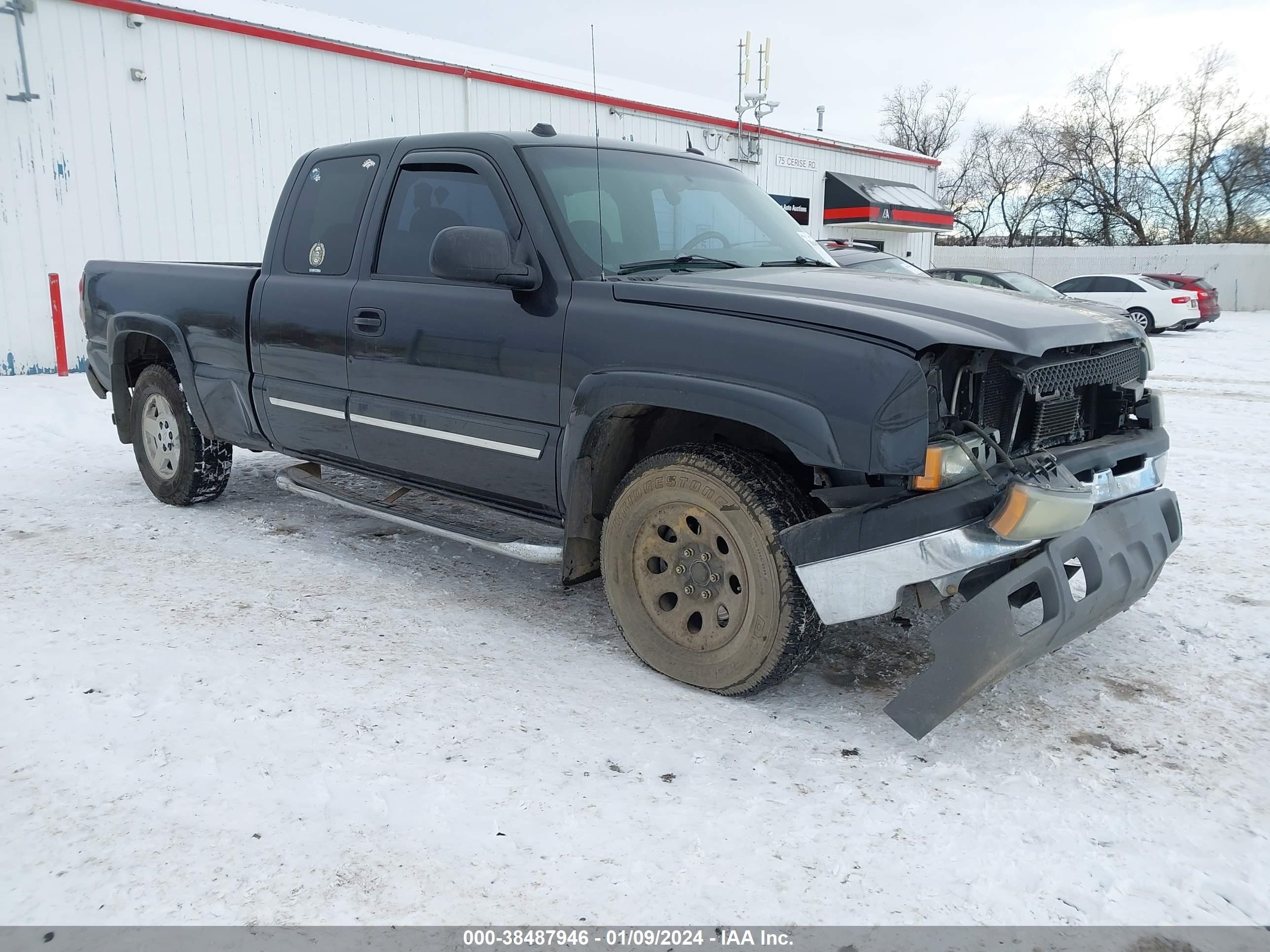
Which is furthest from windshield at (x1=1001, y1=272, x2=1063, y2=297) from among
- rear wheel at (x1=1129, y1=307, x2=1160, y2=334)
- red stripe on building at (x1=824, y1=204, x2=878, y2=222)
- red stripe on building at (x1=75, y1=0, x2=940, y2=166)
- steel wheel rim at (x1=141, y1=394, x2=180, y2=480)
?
steel wheel rim at (x1=141, y1=394, x2=180, y2=480)

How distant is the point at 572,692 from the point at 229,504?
11.4 ft

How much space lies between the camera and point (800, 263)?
4.05 meters

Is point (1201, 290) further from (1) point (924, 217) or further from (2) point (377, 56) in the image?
(2) point (377, 56)

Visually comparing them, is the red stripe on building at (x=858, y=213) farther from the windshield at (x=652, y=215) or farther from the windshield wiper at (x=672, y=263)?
the windshield wiper at (x=672, y=263)

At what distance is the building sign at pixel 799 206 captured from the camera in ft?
78.2

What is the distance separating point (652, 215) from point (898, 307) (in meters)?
1.30

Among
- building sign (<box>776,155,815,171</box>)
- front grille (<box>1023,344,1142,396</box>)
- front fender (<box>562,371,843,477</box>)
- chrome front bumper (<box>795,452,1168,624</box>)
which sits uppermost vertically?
building sign (<box>776,155,815,171</box>)

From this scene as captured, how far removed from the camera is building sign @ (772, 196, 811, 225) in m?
23.8

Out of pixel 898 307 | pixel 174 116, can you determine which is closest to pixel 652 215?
pixel 898 307

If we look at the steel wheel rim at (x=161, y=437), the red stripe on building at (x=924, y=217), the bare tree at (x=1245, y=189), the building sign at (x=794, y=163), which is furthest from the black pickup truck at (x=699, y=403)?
the bare tree at (x=1245, y=189)

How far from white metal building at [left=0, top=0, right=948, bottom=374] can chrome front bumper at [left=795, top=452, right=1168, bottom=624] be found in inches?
330

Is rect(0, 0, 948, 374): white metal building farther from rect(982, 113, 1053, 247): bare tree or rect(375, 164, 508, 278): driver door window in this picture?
rect(982, 113, 1053, 247): bare tree
